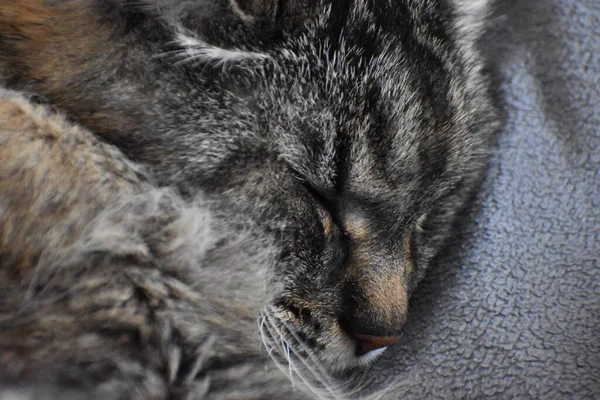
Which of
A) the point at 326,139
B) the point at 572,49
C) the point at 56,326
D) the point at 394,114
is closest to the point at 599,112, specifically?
the point at 572,49

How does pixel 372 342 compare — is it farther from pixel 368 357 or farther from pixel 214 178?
pixel 214 178

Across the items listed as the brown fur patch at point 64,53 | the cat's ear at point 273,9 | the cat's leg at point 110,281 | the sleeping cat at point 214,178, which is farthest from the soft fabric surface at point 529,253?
the brown fur patch at point 64,53

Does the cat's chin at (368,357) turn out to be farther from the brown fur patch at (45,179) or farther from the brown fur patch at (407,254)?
the brown fur patch at (45,179)

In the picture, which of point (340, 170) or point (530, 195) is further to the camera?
point (530, 195)

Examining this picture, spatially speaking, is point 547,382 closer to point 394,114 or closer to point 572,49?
point 394,114

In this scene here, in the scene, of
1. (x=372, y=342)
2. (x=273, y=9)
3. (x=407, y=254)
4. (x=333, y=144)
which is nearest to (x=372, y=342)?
(x=372, y=342)
